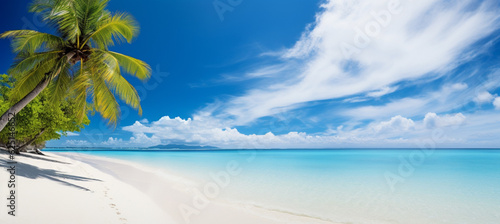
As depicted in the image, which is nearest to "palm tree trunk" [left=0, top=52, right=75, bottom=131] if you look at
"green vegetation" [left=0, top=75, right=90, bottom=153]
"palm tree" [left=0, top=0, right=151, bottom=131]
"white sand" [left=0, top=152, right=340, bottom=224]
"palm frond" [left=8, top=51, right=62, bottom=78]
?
"palm tree" [left=0, top=0, right=151, bottom=131]

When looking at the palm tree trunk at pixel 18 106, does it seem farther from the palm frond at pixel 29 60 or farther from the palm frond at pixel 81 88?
the palm frond at pixel 29 60

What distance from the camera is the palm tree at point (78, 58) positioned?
716 centimetres

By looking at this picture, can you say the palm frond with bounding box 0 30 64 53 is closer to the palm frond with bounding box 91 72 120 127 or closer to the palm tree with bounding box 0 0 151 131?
the palm tree with bounding box 0 0 151 131

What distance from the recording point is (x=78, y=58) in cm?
739

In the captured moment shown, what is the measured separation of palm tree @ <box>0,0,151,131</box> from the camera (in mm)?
7164

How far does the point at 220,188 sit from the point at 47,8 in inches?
372

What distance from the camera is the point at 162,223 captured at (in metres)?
5.54

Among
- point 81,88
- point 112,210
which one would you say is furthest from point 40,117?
point 112,210

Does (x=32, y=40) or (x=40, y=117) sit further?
(x=40, y=117)

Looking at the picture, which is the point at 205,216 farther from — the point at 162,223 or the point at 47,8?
the point at 47,8

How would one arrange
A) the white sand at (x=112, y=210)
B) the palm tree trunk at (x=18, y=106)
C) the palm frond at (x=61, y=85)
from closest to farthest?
the white sand at (x=112, y=210) → the palm tree trunk at (x=18, y=106) → the palm frond at (x=61, y=85)

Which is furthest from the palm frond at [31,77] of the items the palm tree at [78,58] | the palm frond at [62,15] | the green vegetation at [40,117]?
the green vegetation at [40,117]

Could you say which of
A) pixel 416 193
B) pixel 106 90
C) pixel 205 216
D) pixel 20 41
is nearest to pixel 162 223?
pixel 205 216

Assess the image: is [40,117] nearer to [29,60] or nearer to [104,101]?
[29,60]
